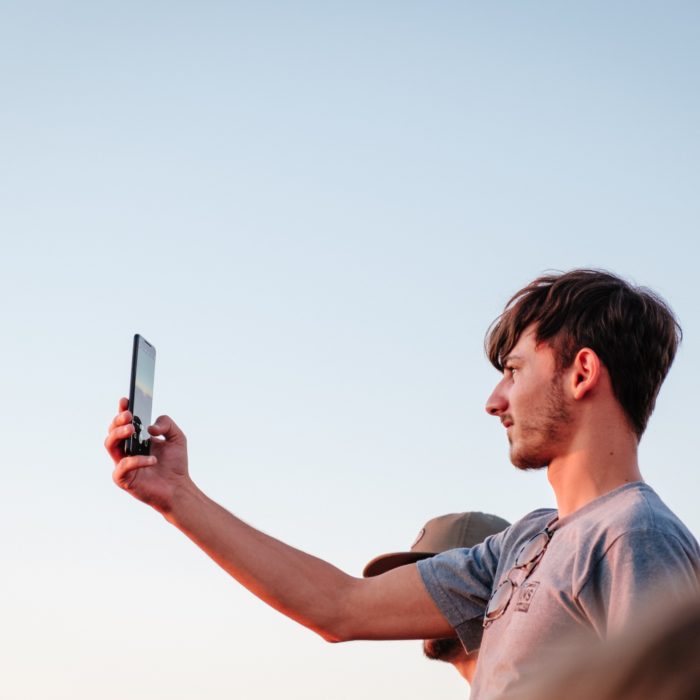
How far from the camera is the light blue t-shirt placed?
267cm

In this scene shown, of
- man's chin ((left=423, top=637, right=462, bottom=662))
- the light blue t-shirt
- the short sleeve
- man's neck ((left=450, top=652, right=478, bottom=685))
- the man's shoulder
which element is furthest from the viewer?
man's chin ((left=423, top=637, right=462, bottom=662))

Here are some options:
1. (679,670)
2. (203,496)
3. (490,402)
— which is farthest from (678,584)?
(679,670)

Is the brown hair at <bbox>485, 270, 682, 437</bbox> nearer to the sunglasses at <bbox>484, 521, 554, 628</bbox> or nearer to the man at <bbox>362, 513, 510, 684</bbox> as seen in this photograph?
the sunglasses at <bbox>484, 521, 554, 628</bbox>

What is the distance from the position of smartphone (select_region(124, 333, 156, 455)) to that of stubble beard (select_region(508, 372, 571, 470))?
1.31 metres

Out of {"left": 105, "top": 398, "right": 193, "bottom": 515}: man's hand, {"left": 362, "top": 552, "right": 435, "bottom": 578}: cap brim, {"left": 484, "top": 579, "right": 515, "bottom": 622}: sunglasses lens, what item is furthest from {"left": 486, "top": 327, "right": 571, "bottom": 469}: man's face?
{"left": 362, "top": 552, "right": 435, "bottom": 578}: cap brim

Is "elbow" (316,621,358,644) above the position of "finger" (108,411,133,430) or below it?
below

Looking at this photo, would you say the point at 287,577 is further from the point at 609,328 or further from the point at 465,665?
the point at 465,665

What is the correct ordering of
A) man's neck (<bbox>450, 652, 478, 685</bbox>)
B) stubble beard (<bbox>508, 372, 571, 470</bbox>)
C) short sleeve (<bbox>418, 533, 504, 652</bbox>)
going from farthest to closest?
man's neck (<bbox>450, 652, 478, 685</bbox>)
short sleeve (<bbox>418, 533, 504, 652</bbox>)
stubble beard (<bbox>508, 372, 571, 470</bbox>)

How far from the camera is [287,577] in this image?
377 cm

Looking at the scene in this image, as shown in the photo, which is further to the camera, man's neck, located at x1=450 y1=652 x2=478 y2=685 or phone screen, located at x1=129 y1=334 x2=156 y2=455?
man's neck, located at x1=450 y1=652 x2=478 y2=685

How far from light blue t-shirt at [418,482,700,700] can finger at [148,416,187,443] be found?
132 centimetres

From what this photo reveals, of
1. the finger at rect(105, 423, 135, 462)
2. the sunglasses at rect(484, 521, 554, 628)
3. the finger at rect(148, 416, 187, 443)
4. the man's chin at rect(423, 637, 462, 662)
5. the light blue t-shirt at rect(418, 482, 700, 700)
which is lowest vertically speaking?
the light blue t-shirt at rect(418, 482, 700, 700)

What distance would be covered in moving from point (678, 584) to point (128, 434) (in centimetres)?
186

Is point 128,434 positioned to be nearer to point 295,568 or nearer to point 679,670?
point 295,568
